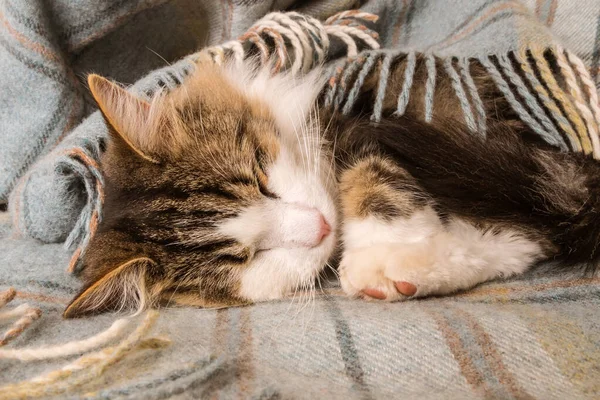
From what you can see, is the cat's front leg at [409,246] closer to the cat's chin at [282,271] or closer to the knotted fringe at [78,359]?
the cat's chin at [282,271]

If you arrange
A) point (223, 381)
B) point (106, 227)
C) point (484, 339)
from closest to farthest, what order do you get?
point (223, 381)
point (484, 339)
point (106, 227)

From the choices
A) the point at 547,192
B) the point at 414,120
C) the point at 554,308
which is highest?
the point at 414,120

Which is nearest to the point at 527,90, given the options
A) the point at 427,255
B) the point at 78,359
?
the point at 427,255

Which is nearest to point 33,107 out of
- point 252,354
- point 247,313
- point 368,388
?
point 247,313

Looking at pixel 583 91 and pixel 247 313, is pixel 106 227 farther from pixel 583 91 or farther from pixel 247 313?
pixel 583 91

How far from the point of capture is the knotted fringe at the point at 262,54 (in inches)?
38.8

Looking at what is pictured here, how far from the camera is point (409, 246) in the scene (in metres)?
0.87

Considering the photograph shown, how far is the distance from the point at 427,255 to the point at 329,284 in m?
0.26

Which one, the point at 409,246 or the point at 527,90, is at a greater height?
the point at 527,90

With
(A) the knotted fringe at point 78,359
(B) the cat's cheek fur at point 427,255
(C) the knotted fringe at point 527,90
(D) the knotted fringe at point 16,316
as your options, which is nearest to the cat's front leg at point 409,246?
(B) the cat's cheek fur at point 427,255

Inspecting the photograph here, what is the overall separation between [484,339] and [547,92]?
1.91 ft

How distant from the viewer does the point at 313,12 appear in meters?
1.59

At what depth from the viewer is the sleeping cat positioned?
865 mm

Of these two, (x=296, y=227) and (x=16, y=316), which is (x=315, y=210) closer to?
(x=296, y=227)
